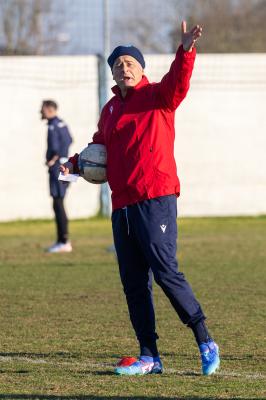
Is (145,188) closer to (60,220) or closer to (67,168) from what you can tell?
(67,168)

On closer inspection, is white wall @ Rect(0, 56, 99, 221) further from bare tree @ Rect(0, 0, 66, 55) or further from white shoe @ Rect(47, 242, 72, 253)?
white shoe @ Rect(47, 242, 72, 253)

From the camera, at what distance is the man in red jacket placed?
6871mm

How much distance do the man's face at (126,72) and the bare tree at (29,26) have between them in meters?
20.5

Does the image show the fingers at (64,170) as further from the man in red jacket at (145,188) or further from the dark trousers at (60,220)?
the dark trousers at (60,220)

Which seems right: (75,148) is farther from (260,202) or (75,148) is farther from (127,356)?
(127,356)

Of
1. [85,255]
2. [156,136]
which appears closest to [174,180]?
[156,136]

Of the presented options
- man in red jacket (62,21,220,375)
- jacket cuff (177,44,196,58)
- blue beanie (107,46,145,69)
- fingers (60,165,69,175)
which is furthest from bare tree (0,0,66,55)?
jacket cuff (177,44,196,58)

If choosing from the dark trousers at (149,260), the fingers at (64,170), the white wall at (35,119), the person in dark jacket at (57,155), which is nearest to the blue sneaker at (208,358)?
the dark trousers at (149,260)

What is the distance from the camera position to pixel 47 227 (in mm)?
21641

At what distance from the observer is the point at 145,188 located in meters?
6.88

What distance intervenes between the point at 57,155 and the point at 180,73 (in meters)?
8.88

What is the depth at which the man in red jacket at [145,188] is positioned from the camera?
6871 mm

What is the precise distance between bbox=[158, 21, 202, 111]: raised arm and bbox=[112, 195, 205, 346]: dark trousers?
24.3 inches

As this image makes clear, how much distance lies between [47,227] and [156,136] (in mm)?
14874
